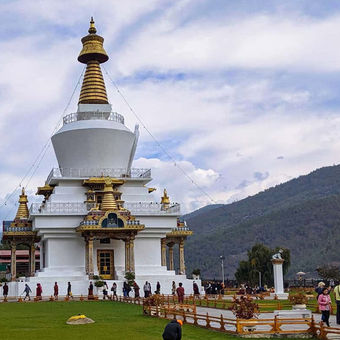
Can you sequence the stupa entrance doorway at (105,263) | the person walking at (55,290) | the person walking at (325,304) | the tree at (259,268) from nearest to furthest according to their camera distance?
the person walking at (325,304)
the person walking at (55,290)
the stupa entrance doorway at (105,263)
the tree at (259,268)

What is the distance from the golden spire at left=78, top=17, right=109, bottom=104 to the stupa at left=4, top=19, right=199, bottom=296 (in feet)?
0.25

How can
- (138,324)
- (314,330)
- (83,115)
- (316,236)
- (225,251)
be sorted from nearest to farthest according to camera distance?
(314,330) < (138,324) < (83,115) < (316,236) < (225,251)

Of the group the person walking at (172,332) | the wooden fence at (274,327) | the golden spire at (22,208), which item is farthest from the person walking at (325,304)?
the golden spire at (22,208)

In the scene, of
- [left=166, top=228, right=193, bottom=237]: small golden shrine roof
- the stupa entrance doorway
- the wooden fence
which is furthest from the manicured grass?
[left=166, top=228, right=193, bottom=237]: small golden shrine roof

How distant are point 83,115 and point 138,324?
3013 centimetres

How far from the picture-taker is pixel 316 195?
171500 mm

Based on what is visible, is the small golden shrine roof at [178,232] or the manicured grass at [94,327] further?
the small golden shrine roof at [178,232]

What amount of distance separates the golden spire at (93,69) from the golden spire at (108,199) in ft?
27.4

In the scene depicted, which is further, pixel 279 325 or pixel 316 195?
pixel 316 195

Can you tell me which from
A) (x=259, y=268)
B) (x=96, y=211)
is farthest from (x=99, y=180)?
(x=259, y=268)

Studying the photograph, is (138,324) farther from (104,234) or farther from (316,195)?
(316,195)

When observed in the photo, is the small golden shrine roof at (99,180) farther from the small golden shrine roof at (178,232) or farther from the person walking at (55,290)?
the person walking at (55,290)

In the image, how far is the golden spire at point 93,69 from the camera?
49750 millimetres

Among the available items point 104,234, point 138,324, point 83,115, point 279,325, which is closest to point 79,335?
point 138,324
